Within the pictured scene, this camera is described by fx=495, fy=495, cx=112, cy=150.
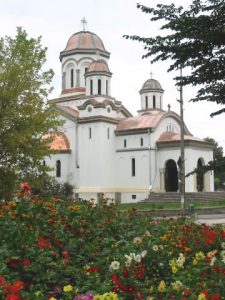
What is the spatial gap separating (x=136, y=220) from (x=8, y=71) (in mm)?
9589

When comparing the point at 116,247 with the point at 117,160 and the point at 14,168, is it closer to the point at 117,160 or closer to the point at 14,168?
the point at 14,168

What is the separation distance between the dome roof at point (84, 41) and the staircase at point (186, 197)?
50.9 ft

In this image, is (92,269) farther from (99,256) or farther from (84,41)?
(84,41)

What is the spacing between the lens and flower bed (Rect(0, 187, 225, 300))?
4.15 meters

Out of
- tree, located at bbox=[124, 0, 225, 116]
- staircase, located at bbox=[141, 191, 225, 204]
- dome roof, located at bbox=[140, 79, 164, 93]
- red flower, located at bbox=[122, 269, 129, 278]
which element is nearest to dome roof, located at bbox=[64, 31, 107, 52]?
dome roof, located at bbox=[140, 79, 164, 93]

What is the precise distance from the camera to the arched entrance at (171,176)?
40.7m

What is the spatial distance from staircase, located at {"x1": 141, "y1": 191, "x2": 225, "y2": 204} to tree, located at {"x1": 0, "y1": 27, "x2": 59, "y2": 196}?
19677 millimetres

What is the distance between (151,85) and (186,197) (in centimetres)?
1417

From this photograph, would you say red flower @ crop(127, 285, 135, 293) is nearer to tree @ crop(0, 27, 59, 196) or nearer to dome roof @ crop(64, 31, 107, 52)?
tree @ crop(0, 27, 59, 196)

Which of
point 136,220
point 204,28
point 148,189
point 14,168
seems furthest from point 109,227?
point 148,189

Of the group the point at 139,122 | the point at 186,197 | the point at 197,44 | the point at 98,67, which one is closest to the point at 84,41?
the point at 98,67

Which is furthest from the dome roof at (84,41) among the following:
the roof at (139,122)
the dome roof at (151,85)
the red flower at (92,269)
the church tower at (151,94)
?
the red flower at (92,269)

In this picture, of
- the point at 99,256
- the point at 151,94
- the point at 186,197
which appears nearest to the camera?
the point at 99,256

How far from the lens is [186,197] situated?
117 ft
